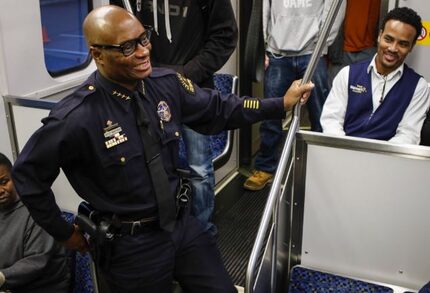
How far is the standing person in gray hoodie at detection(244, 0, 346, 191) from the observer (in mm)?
3074

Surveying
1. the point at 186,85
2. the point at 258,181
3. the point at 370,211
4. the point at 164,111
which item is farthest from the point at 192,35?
the point at 258,181

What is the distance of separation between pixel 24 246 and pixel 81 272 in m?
0.38

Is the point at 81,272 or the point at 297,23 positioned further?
the point at 297,23

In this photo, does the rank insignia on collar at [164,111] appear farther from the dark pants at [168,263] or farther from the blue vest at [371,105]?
the blue vest at [371,105]

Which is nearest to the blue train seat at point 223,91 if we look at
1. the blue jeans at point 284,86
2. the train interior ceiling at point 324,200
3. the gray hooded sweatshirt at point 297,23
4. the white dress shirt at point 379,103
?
the blue jeans at point 284,86

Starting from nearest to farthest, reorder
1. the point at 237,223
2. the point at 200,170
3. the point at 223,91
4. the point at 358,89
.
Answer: the point at 358,89 < the point at 200,170 < the point at 237,223 < the point at 223,91

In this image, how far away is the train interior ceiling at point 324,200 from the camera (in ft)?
6.10

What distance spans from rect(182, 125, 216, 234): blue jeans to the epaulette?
88 centimetres

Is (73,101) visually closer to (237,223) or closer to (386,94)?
(386,94)

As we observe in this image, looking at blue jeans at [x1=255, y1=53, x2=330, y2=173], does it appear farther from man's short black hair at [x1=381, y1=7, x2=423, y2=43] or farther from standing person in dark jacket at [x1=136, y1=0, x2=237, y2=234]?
man's short black hair at [x1=381, y1=7, x2=423, y2=43]

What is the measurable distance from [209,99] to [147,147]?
0.38m

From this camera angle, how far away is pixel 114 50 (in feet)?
5.28

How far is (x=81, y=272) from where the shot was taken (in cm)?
253

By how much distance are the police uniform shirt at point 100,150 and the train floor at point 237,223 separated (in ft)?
3.58
